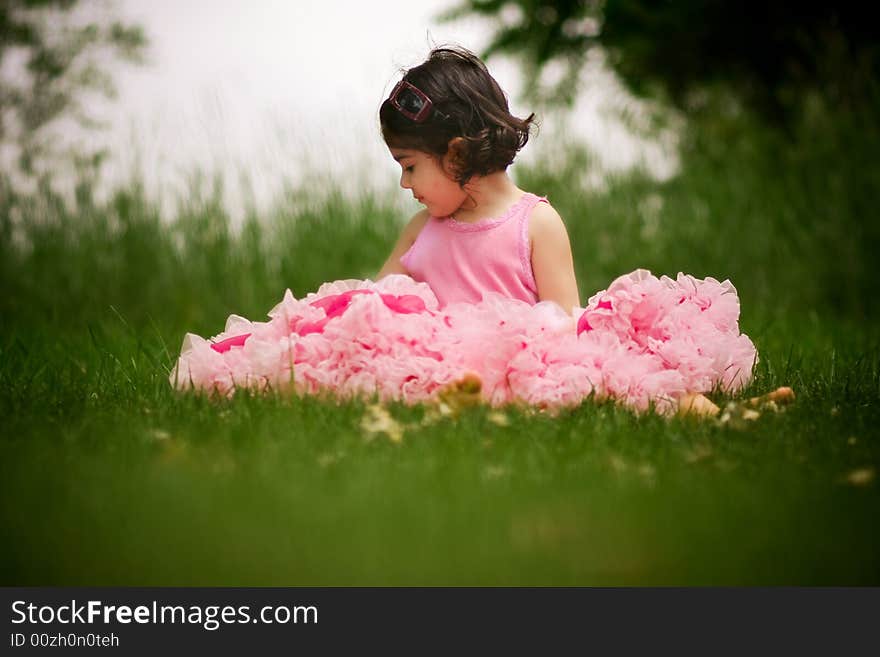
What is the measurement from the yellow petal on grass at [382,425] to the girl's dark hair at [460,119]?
101 cm

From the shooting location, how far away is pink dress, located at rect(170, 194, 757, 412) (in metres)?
2.70

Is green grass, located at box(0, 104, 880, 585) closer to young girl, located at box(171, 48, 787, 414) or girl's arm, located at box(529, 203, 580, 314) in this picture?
young girl, located at box(171, 48, 787, 414)

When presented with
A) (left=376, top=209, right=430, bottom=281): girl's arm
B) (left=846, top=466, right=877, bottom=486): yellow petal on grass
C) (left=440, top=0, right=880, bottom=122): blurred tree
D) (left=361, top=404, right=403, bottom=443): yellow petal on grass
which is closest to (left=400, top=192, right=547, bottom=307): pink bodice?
(left=376, top=209, right=430, bottom=281): girl's arm

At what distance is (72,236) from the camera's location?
6043mm

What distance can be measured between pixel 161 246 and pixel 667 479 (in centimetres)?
456

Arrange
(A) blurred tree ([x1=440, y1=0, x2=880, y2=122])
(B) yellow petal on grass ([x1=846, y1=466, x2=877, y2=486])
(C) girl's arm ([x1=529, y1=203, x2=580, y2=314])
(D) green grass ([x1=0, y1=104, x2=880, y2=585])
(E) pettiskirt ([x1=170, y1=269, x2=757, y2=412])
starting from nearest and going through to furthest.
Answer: (D) green grass ([x1=0, y1=104, x2=880, y2=585])
(B) yellow petal on grass ([x1=846, y1=466, x2=877, y2=486])
(E) pettiskirt ([x1=170, y1=269, x2=757, y2=412])
(C) girl's arm ([x1=529, y1=203, x2=580, y2=314])
(A) blurred tree ([x1=440, y1=0, x2=880, y2=122])

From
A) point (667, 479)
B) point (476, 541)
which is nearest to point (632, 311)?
point (667, 479)

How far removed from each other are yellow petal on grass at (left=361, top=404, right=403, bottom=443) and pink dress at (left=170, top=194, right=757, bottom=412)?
0.22m

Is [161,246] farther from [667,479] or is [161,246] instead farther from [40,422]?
[667,479]

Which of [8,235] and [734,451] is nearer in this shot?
[734,451]

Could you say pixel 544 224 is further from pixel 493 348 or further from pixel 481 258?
pixel 493 348

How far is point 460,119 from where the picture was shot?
3123mm

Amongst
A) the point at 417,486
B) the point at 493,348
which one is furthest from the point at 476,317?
the point at 417,486

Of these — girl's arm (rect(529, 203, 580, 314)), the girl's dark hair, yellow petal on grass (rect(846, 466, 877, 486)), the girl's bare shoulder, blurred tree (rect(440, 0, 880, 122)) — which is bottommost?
yellow petal on grass (rect(846, 466, 877, 486))
